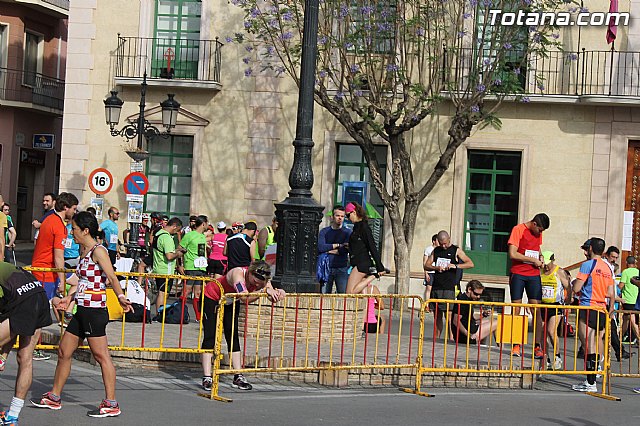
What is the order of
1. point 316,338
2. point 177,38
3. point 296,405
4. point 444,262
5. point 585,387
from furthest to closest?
point 177,38 → point 444,262 → point 585,387 → point 316,338 → point 296,405

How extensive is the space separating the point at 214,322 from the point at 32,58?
2949 centimetres

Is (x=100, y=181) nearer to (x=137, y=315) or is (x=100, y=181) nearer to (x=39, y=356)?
(x=137, y=315)

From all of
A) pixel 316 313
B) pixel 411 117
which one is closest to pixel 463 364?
pixel 316 313

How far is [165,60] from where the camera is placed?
89.1ft

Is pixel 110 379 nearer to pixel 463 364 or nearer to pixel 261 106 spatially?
pixel 463 364

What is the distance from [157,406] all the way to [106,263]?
1516 mm

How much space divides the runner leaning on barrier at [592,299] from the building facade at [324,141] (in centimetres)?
1098

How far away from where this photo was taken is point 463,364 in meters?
13.9

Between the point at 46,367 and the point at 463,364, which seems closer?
the point at 46,367

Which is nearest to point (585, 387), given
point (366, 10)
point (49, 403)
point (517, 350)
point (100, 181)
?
point (517, 350)

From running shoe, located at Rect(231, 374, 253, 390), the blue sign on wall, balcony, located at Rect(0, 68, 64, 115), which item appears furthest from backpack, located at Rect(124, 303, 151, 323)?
the blue sign on wall

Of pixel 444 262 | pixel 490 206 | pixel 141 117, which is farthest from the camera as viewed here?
pixel 490 206

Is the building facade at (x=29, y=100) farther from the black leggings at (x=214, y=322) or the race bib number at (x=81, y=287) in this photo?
the race bib number at (x=81, y=287)

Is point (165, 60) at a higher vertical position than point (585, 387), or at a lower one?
higher
